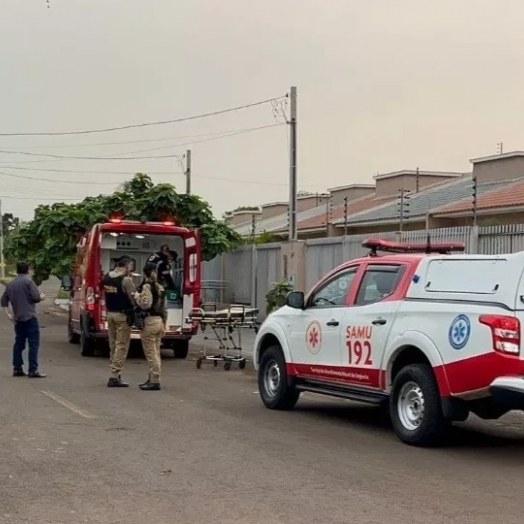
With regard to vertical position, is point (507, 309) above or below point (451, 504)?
above

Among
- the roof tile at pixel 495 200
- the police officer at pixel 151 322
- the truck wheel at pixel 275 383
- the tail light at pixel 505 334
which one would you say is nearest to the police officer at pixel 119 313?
the police officer at pixel 151 322

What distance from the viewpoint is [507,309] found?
8.42 m

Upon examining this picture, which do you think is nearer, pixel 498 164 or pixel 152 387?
pixel 152 387

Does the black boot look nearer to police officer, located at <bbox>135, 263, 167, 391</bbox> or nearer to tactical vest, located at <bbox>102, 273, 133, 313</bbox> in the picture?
police officer, located at <bbox>135, 263, 167, 391</bbox>

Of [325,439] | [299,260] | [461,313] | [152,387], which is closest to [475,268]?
[461,313]

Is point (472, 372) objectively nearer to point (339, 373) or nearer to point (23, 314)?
point (339, 373)

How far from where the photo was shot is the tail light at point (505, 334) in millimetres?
8289

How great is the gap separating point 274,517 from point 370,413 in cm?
565

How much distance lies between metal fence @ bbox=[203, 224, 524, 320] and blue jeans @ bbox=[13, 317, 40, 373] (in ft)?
26.3

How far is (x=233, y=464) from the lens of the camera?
809 cm

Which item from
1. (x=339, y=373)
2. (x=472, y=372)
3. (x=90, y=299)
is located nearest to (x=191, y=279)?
(x=90, y=299)

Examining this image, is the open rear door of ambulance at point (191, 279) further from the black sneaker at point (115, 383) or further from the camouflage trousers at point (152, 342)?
the camouflage trousers at point (152, 342)

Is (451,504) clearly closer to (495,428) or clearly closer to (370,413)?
(495,428)

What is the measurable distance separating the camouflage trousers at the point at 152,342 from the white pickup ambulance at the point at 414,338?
85.1 inches
